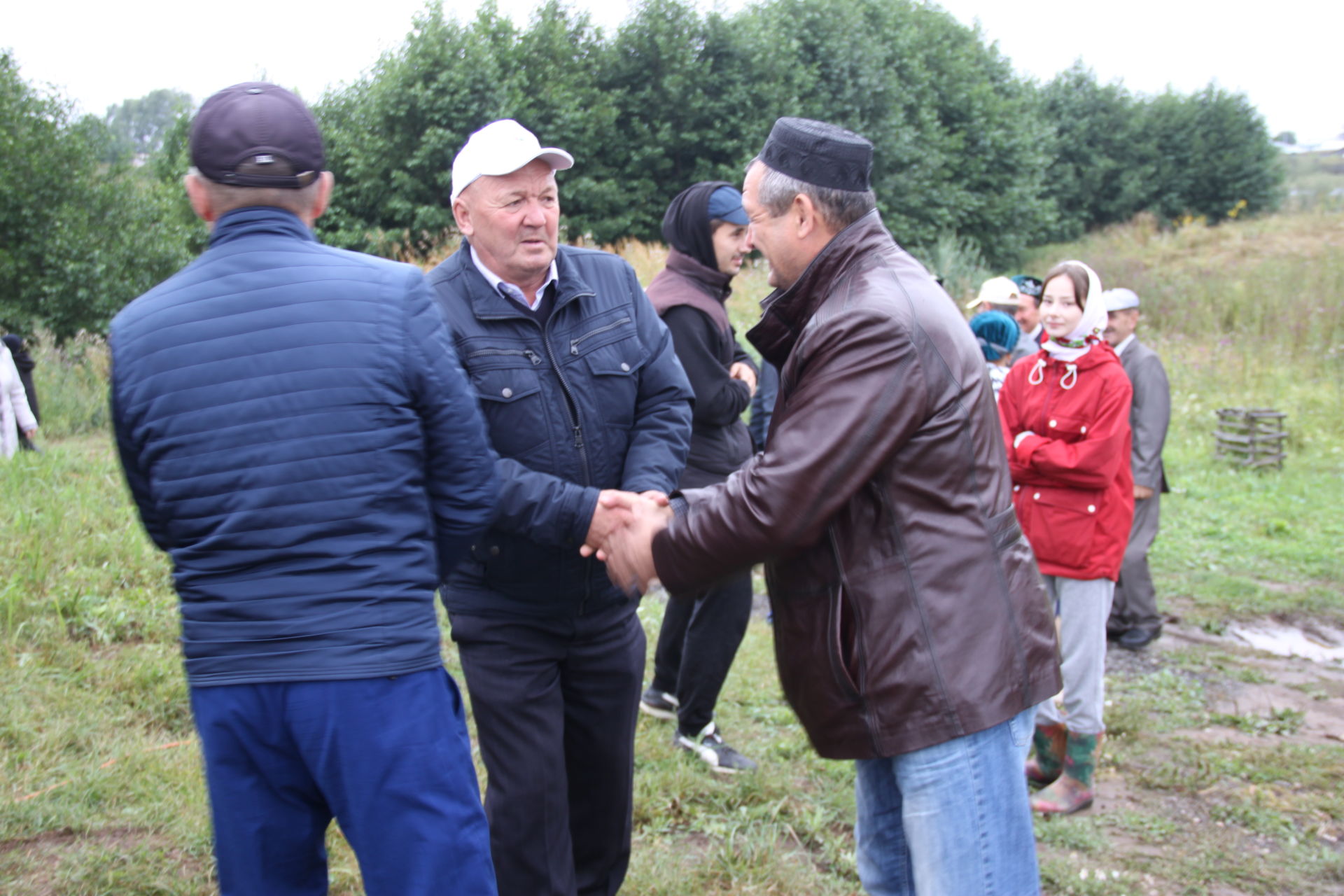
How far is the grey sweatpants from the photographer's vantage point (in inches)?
156

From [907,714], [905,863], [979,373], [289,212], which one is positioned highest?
[289,212]

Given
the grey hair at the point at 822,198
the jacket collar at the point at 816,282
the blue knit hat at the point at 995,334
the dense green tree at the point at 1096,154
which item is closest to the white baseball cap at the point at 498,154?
the grey hair at the point at 822,198

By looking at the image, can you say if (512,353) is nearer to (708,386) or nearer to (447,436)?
(447,436)

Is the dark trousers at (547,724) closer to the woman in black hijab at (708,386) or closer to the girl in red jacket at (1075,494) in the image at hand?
the woman in black hijab at (708,386)

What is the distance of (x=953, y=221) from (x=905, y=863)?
30.5 m

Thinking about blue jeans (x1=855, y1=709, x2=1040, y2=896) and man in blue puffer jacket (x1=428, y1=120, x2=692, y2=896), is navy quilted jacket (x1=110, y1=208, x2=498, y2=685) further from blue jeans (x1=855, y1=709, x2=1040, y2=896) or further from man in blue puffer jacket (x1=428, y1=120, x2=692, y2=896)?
blue jeans (x1=855, y1=709, x2=1040, y2=896)

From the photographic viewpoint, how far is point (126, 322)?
1977mm

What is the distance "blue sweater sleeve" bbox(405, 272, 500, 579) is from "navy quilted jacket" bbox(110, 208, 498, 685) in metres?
0.01

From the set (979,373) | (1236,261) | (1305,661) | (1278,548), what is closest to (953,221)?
(1236,261)

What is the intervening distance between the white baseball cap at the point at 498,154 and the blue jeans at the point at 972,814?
1.69 m

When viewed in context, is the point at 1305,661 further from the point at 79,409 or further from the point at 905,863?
the point at 79,409

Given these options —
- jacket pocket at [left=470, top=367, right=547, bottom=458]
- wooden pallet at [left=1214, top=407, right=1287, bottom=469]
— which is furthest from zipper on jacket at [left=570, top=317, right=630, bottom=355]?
wooden pallet at [left=1214, top=407, right=1287, bottom=469]

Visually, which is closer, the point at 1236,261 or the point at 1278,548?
the point at 1278,548

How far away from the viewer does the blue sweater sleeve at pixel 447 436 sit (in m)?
2.04
